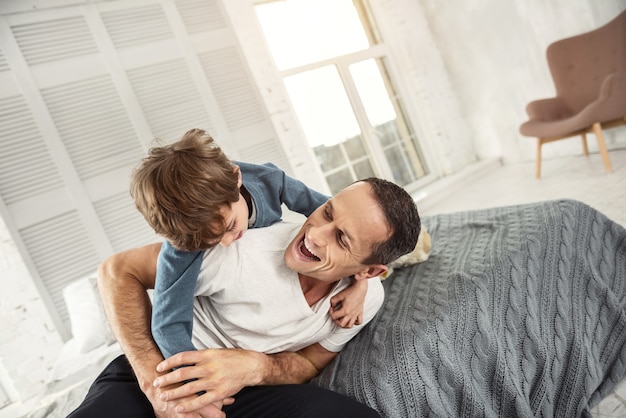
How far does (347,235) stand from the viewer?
123 centimetres

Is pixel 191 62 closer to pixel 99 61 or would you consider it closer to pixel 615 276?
pixel 99 61

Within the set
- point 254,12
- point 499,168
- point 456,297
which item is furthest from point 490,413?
point 499,168

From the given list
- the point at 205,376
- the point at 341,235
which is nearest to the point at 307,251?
the point at 341,235

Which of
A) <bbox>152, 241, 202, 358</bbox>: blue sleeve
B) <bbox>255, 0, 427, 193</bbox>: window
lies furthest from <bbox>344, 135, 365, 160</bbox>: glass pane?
<bbox>152, 241, 202, 358</bbox>: blue sleeve

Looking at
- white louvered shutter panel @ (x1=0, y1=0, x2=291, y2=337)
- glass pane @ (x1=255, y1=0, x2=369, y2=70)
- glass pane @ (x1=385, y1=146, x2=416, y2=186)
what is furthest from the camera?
glass pane @ (x1=385, y1=146, x2=416, y2=186)

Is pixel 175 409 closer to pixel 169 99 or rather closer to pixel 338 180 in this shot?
pixel 169 99

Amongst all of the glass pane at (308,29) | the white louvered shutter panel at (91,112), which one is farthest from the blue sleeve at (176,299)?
the glass pane at (308,29)

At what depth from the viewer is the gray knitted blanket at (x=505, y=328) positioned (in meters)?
1.24

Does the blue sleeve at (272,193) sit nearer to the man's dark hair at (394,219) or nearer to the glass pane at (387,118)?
the man's dark hair at (394,219)

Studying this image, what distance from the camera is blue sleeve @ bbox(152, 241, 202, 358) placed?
46.7 inches

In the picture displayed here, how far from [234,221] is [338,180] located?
12.5 feet

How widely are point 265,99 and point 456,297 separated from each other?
3458mm

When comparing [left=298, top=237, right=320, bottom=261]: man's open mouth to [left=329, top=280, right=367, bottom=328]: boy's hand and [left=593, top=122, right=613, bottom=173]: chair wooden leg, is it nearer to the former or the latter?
[left=329, top=280, right=367, bottom=328]: boy's hand

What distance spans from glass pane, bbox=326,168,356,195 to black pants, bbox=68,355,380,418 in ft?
12.2
